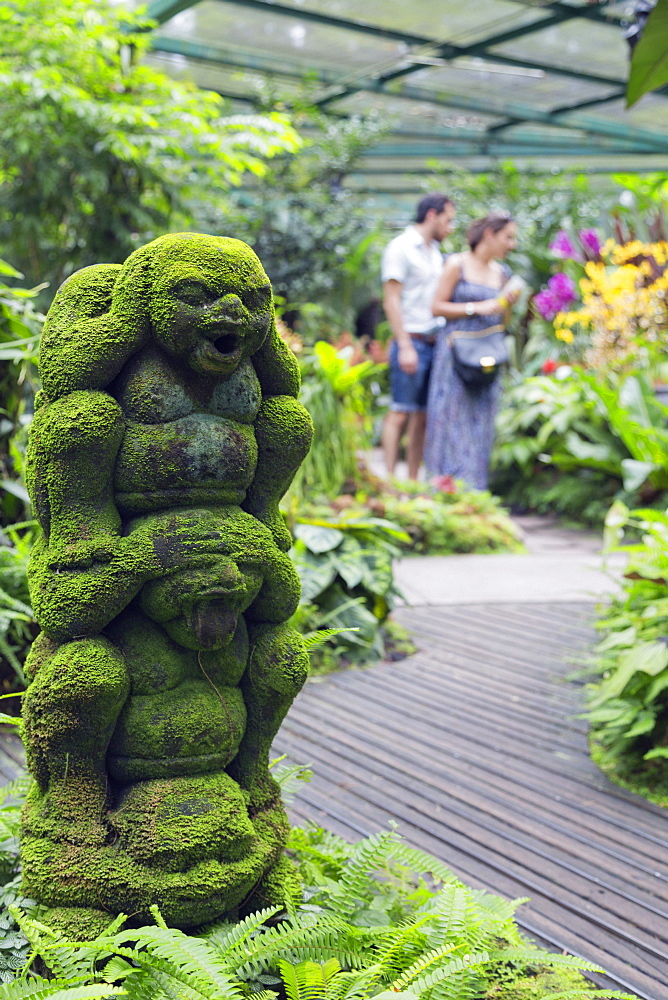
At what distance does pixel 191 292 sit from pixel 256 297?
0.17m

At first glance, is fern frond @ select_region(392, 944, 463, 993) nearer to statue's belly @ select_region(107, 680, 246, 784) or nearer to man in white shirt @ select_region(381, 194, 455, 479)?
statue's belly @ select_region(107, 680, 246, 784)

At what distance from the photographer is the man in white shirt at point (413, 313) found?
764 centimetres

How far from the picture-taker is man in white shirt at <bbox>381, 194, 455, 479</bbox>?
7645 millimetres

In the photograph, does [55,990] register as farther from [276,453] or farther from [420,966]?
[276,453]

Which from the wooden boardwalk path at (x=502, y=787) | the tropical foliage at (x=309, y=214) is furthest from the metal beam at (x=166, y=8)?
the wooden boardwalk path at (x=502, y=787)

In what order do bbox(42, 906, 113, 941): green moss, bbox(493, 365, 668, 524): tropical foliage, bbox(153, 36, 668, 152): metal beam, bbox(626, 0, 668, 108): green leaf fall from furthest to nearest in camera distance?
1. bbox(153, 36, 668, 152): metal beam
2. bbox(493, 365, 668, 524): tropical foliage
3. bbox(42, 906, 113, 941): green moss
4. bbox(626, 0, 668, 108): green leaf

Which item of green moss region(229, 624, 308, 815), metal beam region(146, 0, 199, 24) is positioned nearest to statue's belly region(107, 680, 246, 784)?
green moss region(229, 624, 308, 815)

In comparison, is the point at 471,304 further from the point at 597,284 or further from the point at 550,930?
the point at 550,930

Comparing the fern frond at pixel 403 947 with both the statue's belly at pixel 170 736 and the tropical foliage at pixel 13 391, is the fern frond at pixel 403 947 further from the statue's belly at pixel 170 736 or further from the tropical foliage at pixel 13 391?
the tropical foliage at pixel 13 391

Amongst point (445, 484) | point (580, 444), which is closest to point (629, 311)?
point (580, 444)

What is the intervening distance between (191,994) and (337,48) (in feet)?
35.2

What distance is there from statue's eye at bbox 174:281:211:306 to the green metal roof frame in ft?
20.7

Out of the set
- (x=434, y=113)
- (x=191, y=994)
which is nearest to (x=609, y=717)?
(x=191, y=994)

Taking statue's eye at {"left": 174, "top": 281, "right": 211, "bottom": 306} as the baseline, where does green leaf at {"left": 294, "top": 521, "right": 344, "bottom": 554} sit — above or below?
below
